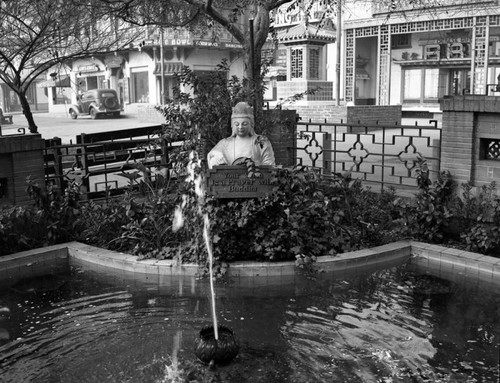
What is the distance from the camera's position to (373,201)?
27.0 feet

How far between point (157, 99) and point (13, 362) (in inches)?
1577

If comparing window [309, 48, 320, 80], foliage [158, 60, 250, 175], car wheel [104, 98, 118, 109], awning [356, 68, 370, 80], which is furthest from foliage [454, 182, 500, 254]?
car wheel [104, 98, 118, 109]

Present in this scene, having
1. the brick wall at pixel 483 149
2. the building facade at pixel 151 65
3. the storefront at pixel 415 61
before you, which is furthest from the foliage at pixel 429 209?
the building facade at pixel 151 65

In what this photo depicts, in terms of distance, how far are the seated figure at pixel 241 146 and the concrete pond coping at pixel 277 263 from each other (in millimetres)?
1201

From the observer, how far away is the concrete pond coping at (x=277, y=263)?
20.5 ft

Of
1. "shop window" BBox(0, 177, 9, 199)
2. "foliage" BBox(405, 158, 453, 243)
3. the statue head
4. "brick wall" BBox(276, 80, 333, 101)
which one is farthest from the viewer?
"brick wall" BBox(276, 80, 333, 101)

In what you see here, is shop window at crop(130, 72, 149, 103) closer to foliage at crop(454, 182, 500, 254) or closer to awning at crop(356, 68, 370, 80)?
awning at crop(356, 68, 370, 80)

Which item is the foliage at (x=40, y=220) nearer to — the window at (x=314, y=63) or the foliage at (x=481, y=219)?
the foliage at (x=481, y=219)

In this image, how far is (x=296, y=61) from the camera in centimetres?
2584

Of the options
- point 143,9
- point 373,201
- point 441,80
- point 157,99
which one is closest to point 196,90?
point 373,201

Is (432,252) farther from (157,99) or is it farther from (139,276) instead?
(157,99)

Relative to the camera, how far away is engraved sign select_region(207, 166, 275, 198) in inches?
250

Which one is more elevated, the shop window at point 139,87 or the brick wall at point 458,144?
the shop window at point 139,87

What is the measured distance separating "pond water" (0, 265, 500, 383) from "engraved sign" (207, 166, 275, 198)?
102 cm
